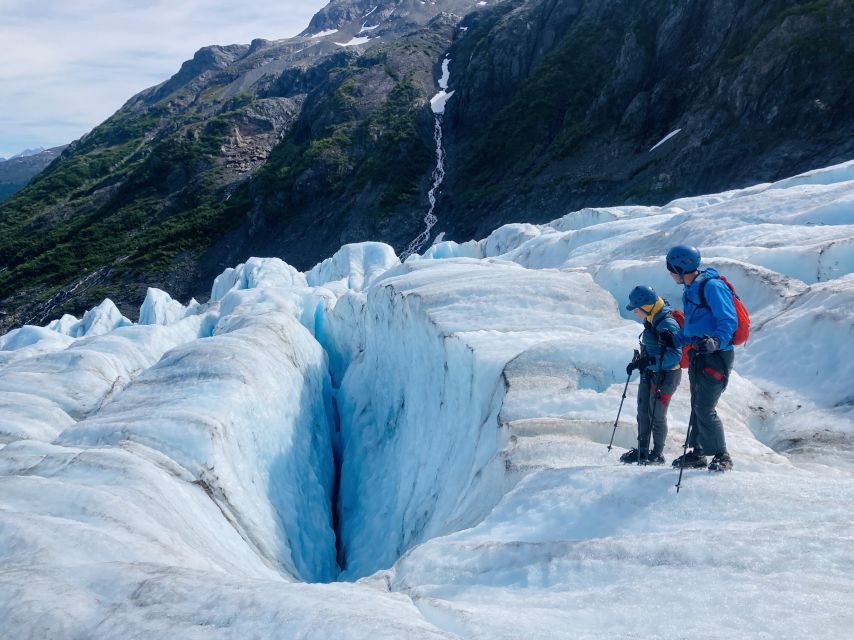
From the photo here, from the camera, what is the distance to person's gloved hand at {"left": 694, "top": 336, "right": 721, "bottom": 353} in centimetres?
532

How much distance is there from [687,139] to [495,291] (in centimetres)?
5010

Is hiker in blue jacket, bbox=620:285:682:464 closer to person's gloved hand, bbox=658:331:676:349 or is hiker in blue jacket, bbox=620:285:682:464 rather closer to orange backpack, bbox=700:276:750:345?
person's gloved hand, bbox=658:331:676:349

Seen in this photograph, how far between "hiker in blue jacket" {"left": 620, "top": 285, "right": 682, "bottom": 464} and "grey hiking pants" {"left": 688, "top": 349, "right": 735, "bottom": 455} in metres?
0.44

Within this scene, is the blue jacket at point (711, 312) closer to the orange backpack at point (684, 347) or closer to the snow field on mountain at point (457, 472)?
the orange backpack at point (684, 347)

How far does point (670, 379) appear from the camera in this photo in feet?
20.7

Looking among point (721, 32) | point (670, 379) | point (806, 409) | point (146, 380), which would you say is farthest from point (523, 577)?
point (721, 32)

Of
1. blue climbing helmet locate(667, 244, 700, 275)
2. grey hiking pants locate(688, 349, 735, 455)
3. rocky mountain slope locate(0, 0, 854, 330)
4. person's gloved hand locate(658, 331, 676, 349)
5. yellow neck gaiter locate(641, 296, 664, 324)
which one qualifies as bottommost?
grey hiking pants locate(688, 349, 735, 455)

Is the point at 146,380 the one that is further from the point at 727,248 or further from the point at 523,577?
the point at 727,248

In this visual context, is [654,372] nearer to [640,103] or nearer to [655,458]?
[655,458]

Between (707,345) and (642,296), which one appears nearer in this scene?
(707,345)

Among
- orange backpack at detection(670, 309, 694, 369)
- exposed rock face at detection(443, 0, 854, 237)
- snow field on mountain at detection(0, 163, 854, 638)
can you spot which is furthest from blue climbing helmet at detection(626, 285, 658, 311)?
exposed rock face at detection(443, 0, 854, 237)

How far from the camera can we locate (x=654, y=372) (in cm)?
637

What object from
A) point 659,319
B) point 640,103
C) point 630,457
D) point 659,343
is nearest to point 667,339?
point 659,343

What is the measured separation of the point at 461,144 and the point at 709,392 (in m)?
83.6
